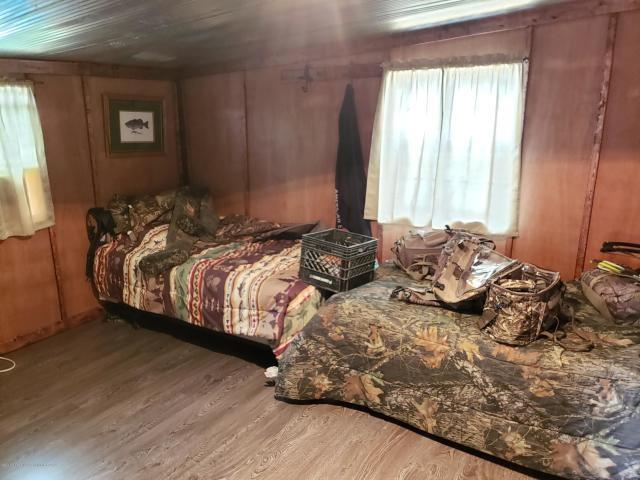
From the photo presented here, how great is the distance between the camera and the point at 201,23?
2416 millimetres

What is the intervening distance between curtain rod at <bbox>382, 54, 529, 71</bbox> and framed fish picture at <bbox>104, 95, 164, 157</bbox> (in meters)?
2.23

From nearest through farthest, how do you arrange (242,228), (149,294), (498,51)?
(498,51), (149,294), (242,228)

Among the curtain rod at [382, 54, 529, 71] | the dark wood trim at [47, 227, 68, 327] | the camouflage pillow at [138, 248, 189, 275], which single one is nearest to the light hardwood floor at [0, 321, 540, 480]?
the dark wood trim at [47, 227, 68, 327]

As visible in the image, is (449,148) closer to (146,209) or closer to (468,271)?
(468,271)

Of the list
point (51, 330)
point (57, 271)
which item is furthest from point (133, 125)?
point (51, 330)

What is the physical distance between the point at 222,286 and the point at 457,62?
210 centimetres

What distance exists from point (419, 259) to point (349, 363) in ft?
2.80

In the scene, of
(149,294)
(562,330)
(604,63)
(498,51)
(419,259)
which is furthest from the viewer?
(149,294)

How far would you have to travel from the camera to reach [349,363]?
8.18 ft

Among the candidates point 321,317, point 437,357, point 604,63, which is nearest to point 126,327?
point 321,317

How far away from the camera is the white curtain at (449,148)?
2809 millimetres

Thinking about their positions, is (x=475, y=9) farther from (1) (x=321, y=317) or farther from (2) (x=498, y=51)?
(1) (x=321, y=317)

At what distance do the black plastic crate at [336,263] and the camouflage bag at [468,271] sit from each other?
48cm

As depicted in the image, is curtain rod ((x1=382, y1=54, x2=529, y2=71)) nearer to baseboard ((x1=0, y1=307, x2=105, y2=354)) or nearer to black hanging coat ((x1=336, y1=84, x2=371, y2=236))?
black hanging coat ((x1=336, y1=84, x2=371, y2=236))
